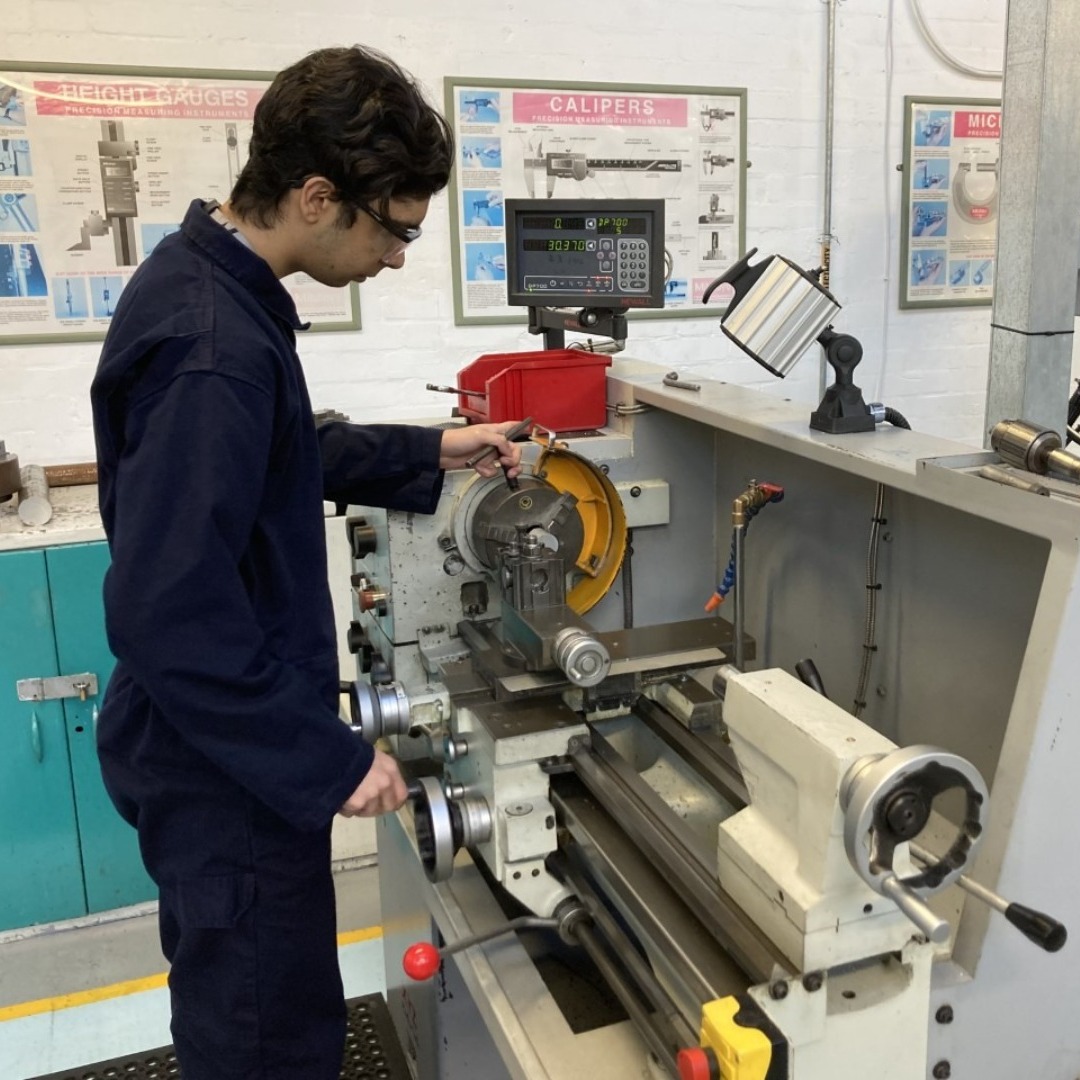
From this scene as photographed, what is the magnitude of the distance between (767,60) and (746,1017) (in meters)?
2.77

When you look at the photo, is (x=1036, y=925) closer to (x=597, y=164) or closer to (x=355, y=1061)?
(x=355, y=1061)

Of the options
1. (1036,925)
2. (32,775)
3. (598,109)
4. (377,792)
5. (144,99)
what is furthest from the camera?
(598,109)

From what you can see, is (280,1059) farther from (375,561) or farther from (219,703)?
(375,561)

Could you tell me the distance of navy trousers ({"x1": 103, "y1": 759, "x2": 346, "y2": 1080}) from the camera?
1105 mm

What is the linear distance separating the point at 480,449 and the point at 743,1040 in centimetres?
80

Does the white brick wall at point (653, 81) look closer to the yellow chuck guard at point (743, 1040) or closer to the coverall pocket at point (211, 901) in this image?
the coverall pocket at point (211, 901)

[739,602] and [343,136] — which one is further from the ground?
[343,136]

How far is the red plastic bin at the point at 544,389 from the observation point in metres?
1.52

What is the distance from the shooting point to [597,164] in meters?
2.83

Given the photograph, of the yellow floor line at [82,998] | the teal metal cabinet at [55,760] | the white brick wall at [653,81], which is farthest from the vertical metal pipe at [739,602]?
the white brick wall at [653,81]

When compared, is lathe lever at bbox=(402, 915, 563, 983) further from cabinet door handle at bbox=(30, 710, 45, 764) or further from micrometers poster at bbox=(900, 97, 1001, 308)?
micrometers poster at bbox=(900, 97, 1001, 308)

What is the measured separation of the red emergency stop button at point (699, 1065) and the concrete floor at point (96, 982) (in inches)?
56.7

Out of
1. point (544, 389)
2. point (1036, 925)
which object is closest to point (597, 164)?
point (544, 389)

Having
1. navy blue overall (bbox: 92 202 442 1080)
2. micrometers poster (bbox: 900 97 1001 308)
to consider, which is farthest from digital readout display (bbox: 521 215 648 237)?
micrometers poster (bbox: 900 97 1001 308)
